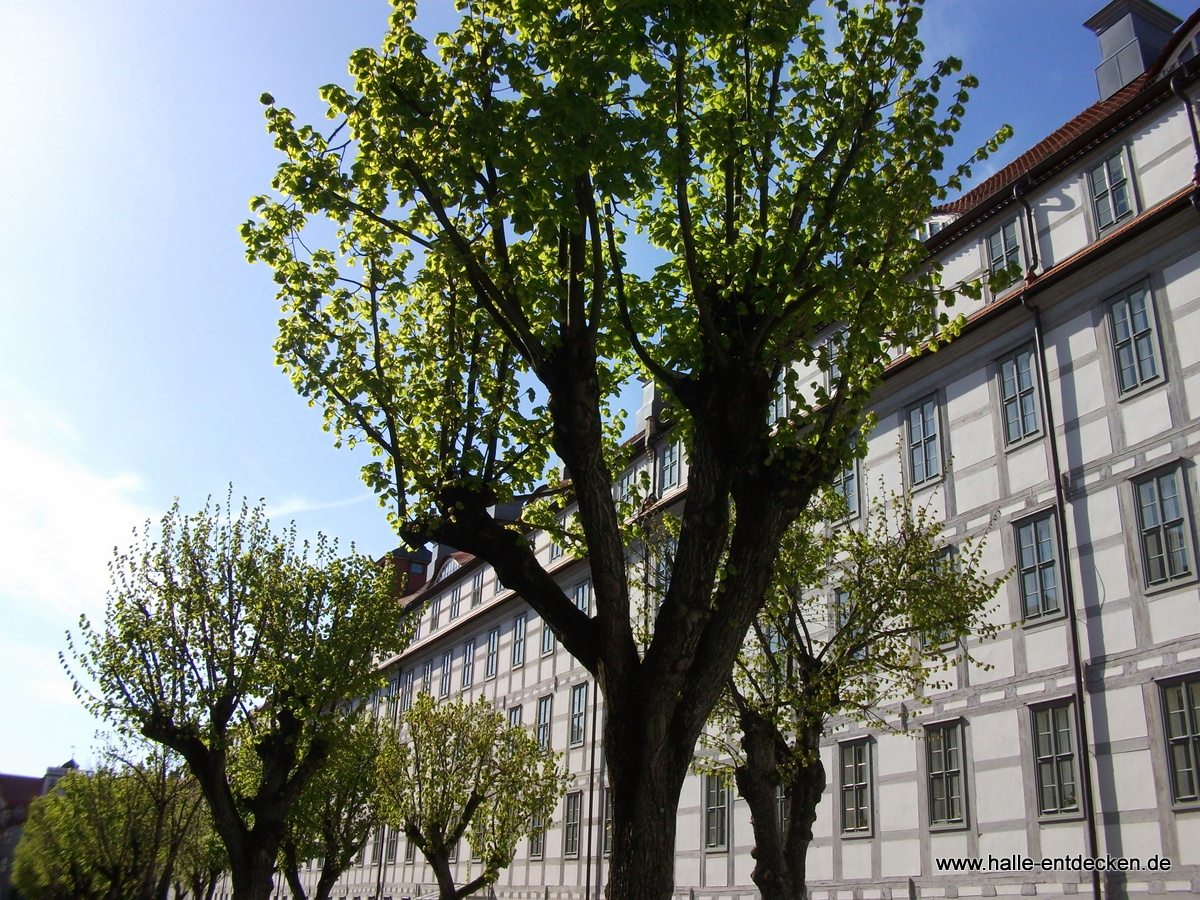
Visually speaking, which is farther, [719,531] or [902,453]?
[902,453]

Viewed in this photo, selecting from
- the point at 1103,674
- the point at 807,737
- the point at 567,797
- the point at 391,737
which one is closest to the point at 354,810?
the point at 391,737

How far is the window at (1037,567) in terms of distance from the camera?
702 inches

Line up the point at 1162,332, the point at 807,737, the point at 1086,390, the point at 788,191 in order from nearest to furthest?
the point at 788,191
the point at 807,737
the point at 1162,332
the point at 1086,390

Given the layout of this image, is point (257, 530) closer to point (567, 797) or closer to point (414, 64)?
point (567, 797)

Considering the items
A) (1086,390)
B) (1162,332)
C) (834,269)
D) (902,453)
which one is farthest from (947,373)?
(834,269)

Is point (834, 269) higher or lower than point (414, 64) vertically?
lower

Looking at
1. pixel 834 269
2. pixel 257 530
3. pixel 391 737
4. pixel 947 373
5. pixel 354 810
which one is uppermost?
pixel 947 373

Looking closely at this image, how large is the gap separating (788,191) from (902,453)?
12.4 m

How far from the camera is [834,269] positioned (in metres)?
8.69

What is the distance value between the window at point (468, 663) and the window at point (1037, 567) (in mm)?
29548

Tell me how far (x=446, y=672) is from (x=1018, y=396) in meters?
33.5

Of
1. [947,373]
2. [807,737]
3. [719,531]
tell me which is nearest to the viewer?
[719,531]

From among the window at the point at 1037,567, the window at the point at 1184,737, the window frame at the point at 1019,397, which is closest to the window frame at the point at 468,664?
the window frame at the point at 1019,397

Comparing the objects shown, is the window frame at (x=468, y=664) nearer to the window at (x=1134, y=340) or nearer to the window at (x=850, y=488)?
the window at (x=850, y=488)
